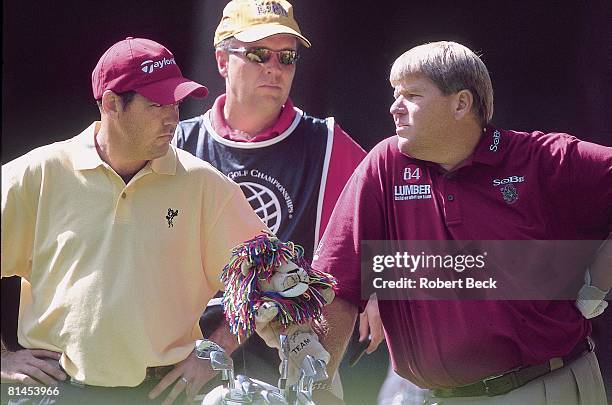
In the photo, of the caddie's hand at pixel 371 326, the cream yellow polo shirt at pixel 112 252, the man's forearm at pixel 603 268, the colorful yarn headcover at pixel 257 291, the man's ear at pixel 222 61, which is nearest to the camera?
the colorful yarn headcover at pixel 257 291

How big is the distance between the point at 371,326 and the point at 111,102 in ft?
3.25

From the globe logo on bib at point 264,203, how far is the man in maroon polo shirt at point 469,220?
0.63 feet

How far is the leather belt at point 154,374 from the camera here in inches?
107

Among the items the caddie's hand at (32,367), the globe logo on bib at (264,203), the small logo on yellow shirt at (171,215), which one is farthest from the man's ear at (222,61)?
the caddie's hand at (32,367)

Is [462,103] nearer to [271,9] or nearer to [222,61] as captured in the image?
[271,9]

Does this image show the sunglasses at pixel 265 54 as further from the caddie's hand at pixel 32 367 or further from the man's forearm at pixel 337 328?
the caddie's hand at pixel 32 367

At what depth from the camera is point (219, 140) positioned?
2.97 meters

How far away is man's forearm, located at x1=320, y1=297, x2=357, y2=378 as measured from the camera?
8.98ft

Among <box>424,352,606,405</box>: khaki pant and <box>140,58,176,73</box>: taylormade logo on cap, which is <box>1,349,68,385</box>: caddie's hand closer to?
<box>140,58,176,73</box>: taylormade logo on cap

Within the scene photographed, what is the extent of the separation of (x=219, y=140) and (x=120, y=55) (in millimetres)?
397

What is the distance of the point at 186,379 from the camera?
2758mm

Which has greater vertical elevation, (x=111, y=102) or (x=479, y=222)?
(x=111, y=102)

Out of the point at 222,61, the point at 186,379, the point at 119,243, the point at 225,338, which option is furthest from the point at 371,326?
the point at 222,61

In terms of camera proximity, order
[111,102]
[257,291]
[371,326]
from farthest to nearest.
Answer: [371,326]
[111,102]
[257,291]
